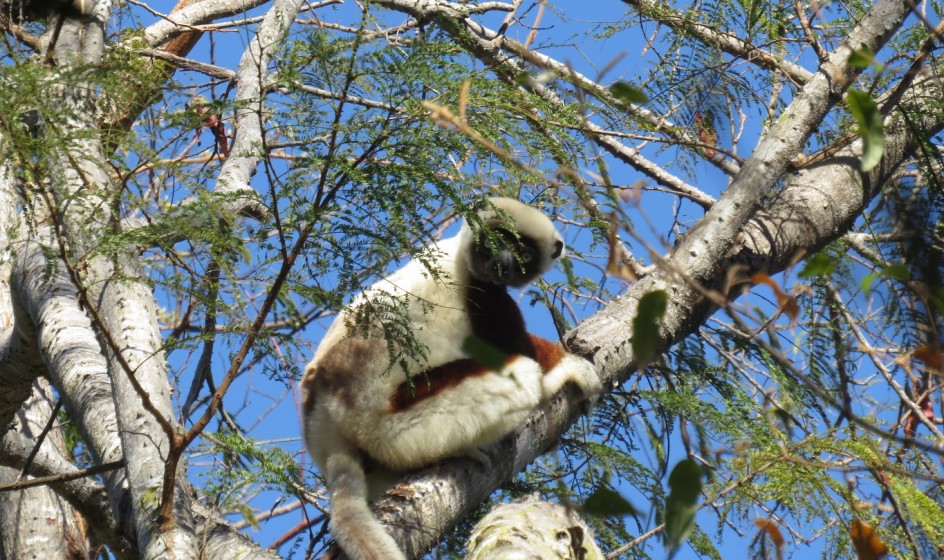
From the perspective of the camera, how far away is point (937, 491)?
430 centimetres

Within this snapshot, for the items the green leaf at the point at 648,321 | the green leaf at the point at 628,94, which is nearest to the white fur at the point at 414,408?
the green leaf at the point at 628,94

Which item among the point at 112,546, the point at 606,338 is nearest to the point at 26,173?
the point at 112,546

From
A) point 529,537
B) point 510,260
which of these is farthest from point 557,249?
point 529,537

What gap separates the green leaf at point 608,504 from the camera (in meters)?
1.75

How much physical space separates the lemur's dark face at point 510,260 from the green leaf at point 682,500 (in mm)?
2664

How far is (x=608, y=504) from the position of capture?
1770mm

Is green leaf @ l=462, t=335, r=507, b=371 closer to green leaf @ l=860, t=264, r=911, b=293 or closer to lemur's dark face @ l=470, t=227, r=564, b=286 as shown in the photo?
green leaf @ l=860, t=264, r=911, b=293

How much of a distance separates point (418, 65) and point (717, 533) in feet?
8.72

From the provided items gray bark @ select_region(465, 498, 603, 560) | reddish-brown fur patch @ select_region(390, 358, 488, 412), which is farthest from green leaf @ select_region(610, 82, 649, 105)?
reddish-brown fur patch @ select_region(390, 358, 488, 412)

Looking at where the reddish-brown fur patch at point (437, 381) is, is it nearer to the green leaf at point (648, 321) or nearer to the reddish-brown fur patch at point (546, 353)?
the reddish-brown fur patch at point (546, 353)

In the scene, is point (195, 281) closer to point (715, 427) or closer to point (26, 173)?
point (26, 173)

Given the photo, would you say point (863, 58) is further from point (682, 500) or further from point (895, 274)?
point (682, 500)

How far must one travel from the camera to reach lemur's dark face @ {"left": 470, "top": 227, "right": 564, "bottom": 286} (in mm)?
4825

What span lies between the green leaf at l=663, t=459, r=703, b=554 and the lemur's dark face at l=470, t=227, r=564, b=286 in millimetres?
2664
